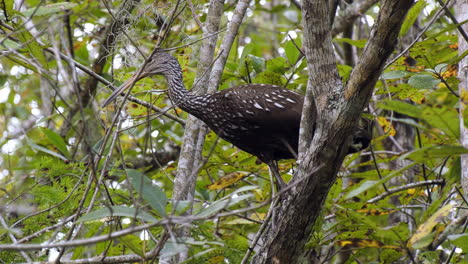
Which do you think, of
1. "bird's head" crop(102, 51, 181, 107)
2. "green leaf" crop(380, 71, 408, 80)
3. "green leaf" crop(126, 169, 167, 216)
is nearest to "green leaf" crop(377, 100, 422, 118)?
"green leaf" crop(126, 169, 167, 216)

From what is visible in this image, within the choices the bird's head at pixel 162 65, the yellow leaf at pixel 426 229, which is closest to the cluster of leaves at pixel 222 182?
the yellow leaf at pixel 426 229

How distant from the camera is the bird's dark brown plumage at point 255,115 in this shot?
4.29m

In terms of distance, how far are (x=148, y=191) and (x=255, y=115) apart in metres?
1.80

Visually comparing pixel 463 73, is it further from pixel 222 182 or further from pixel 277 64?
pixel 222 182

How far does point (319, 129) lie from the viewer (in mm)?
3072

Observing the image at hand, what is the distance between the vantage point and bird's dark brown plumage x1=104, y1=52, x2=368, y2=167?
14.1 ft

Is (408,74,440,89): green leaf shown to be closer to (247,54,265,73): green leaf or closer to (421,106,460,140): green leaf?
(421,106,460,140): green leaf

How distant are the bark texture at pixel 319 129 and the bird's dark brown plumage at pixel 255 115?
982 millimetres

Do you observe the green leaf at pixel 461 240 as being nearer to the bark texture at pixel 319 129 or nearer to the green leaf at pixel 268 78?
the bark texture at pixel 319 129

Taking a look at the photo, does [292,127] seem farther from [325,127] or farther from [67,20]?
[67,20]

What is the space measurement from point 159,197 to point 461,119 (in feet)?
4.30

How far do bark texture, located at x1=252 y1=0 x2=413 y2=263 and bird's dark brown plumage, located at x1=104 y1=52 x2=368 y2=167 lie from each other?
3.22ft

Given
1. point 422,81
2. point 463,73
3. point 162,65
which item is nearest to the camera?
point 422,81

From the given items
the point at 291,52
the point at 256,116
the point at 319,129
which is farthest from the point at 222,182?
the point at 319,129
